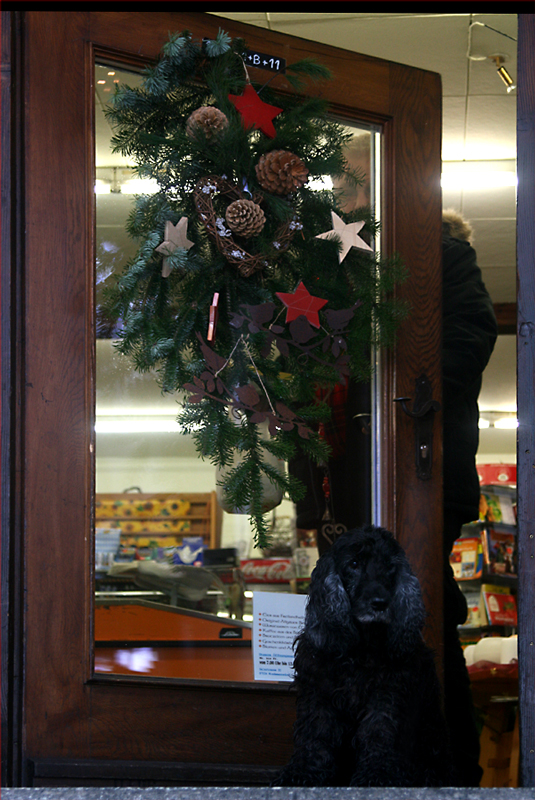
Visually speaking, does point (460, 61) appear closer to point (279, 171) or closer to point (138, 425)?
point (279, 171)

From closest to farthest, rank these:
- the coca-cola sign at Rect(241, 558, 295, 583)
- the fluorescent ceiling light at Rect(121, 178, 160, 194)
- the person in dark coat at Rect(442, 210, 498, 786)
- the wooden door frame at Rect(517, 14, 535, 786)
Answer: the wooden door frame at Rect(517, 14, 535, 786)
the fluorescent ceiling light at Rect(121, 178, 160, 194)
the person in dark coat at Rect(442, 210, 498, 786)
the coca-cola sign at Rect(241, 558, 295, 583)

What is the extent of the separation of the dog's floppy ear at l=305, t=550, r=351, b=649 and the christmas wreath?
1.13 feet

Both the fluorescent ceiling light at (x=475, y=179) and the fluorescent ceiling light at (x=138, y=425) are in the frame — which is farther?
the fluorescent ceiling light at (x=475, y=179)

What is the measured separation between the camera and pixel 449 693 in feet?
7.98

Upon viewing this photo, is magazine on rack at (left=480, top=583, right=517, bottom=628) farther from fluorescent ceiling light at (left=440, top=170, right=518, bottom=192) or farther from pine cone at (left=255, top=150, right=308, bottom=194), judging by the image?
pine cone at (left=255, top=150, right=308, bottom=194)

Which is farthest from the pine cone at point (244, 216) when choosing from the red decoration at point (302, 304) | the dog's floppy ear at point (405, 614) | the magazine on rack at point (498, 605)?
the magazine on rack at point (498, 605)

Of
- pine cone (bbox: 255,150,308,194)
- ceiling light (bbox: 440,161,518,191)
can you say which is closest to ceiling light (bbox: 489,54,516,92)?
ceiling light (bbox: 440,161,518,191)

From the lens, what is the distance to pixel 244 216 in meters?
1.82

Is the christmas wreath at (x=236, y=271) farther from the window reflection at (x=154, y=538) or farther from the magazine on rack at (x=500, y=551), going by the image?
the magazine on rack at (x=500, y=551)

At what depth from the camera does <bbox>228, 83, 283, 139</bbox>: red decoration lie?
6.32 feet

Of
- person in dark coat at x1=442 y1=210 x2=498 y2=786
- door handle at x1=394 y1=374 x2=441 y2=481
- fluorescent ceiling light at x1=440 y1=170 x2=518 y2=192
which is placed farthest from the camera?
fluorescent ceiling light at x1=440 y1=170 x2=518 y2=192

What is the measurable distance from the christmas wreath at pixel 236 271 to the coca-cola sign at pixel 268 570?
2.10 meters

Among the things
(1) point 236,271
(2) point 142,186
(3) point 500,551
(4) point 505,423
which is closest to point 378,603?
(1) point 236,271

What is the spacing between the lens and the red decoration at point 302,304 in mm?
1878
